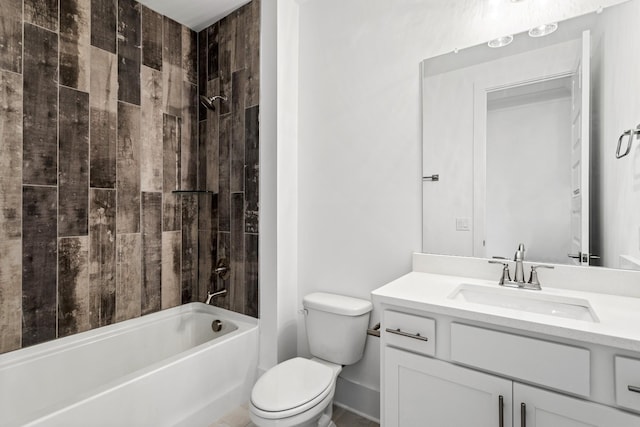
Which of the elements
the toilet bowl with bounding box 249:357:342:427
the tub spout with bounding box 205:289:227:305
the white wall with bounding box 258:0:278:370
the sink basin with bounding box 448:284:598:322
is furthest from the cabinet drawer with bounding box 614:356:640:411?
the tub spout with bounding box 205:289:227:305

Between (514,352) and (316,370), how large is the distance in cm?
95

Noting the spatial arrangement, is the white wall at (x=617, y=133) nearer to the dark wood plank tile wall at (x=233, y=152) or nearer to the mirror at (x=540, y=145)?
the mirror at (x=540, y=145)

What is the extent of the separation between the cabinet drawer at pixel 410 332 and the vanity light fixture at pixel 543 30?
1.30 meters

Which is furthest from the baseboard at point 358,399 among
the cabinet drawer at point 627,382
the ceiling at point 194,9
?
the ceiling at point 194,9

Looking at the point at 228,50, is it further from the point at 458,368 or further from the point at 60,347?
the point at 458,368

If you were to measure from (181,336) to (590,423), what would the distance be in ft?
7.36

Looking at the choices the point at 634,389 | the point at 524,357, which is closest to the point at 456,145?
the point at 524,357

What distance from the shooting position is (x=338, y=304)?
176 cm

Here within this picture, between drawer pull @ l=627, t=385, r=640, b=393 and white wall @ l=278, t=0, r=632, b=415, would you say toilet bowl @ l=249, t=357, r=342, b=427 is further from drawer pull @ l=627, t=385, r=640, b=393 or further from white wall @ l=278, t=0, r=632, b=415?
drawer pull @ l=627, t=385, r=640, b=393

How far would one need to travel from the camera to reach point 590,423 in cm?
88

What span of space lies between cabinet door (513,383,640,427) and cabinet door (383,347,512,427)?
0.12ft

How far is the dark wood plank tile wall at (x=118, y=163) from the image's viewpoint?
64.1 inches

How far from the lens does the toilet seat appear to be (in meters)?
1.32

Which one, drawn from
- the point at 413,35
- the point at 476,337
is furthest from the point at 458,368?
the point at 413,35
